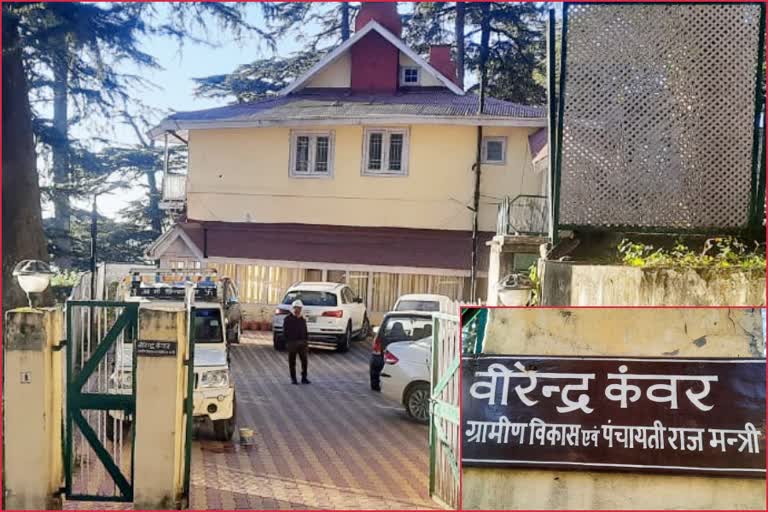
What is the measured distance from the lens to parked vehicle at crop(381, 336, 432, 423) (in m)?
11.6

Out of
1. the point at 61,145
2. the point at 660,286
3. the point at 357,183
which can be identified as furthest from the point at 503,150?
the point at 660,286

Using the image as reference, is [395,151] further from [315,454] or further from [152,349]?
[152,349]

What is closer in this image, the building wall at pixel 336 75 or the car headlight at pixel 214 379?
the car headlight at pixel 214 379

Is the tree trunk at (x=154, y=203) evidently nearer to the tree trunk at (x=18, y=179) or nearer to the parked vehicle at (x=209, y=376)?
the tree trunk at (x=18, y=179)

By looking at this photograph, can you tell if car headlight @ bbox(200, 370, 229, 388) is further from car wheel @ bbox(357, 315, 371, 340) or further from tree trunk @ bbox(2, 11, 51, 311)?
car wheel @ bbox(357, 315, 371, 340)

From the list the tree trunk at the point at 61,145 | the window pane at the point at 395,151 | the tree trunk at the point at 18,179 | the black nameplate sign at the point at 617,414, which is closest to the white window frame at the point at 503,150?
the window pane at the point at 395,151

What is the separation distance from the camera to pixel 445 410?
7430mm

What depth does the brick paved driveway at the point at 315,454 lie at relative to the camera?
805 centimetres

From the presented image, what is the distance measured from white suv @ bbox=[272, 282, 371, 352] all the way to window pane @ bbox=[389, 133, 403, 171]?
3.84m

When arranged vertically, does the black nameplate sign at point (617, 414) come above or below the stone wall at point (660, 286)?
below

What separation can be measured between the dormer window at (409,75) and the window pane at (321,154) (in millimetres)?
3935

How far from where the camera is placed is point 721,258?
6.84 m

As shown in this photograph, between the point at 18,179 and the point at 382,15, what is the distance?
12637 mm

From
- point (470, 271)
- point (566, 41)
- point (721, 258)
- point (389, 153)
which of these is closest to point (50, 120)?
point (389, 153)
